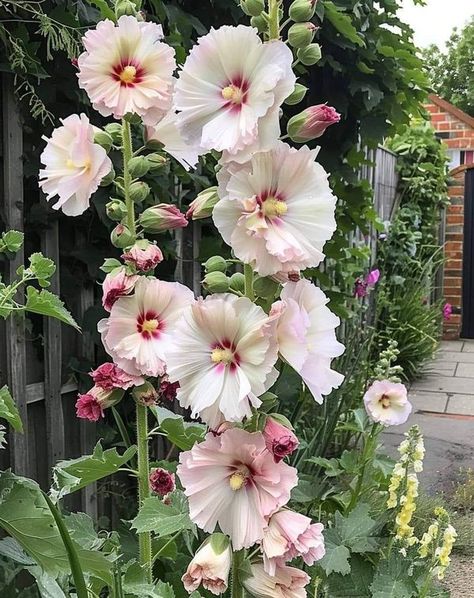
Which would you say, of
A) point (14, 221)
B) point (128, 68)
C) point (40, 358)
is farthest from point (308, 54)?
point (40, 358)

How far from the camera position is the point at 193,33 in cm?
229

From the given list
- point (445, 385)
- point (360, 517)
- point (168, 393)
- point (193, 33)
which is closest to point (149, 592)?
point (168, 393)

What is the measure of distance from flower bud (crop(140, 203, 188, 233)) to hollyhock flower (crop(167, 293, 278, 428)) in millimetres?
378

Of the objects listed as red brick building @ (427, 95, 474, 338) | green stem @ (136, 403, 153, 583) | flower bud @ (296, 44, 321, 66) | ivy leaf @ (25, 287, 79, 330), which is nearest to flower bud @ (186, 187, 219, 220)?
flower bud @ (296, 44, 321, 66)

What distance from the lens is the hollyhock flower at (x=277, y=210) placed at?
2.31 ft

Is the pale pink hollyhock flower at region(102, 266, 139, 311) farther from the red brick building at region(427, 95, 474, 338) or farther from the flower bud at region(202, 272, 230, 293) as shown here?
the red brick building at region(427, 95, 474, 338)

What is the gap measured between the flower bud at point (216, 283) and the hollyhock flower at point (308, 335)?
7cm

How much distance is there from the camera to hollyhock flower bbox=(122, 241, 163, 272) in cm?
104

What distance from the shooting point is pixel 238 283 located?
0.81 m

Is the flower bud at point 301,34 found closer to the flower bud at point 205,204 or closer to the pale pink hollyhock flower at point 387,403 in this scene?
the flower bud at point 205,204

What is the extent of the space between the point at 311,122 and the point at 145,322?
0.38 meters

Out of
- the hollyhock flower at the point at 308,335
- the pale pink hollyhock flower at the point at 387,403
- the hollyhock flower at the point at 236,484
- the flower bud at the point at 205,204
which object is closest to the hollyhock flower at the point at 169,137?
the flower bud at the point at 205,204

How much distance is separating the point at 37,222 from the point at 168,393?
0.93m

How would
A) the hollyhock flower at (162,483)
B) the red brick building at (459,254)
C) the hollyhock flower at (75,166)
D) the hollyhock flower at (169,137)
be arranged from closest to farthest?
the hollyhock flower at (75,166)
the hollyhock flower at (169,137)
the hollyhock flower at (162,483)
the red brick building at (459,254)
